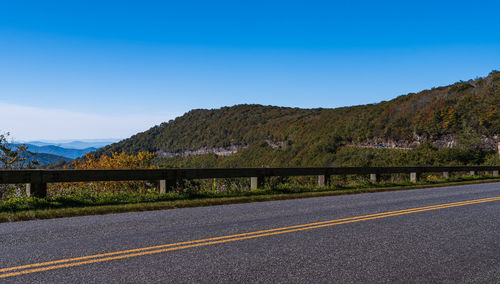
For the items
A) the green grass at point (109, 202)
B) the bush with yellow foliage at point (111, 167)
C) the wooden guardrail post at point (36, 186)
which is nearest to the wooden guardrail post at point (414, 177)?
the green grass at point (109, 202)

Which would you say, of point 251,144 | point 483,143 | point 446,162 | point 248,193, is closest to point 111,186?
point 248,193

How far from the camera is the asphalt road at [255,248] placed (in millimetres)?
4047

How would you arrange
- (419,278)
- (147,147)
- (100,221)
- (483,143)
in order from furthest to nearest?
(147,147) < (483,143) < (100,221) < (419,278)

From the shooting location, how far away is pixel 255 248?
16.7ft

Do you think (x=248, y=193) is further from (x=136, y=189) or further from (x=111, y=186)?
(x=111, y=186)

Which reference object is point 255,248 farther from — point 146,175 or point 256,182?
point 256,182

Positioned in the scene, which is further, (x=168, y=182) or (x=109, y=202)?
(x=168, y=182)

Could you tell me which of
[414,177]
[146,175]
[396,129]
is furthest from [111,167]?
[396,129]

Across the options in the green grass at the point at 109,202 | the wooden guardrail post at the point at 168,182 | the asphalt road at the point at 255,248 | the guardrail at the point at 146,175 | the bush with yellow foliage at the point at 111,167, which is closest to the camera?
the asphalt road at the point at 255,248

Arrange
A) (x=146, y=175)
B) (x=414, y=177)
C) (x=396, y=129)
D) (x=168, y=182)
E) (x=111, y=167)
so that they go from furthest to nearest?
1. (x=396, y=129)
2. (x=414, y=177)
3. (x=111, y=167)
4. (x=168, y=182)
5. (x=146, y=175)

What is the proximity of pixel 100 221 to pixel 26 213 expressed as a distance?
183 cm

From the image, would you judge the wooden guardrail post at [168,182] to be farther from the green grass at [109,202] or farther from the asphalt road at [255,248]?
the asphalt road at [255,248]

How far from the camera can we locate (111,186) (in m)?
13.4

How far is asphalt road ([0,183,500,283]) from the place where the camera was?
13.3 ft
